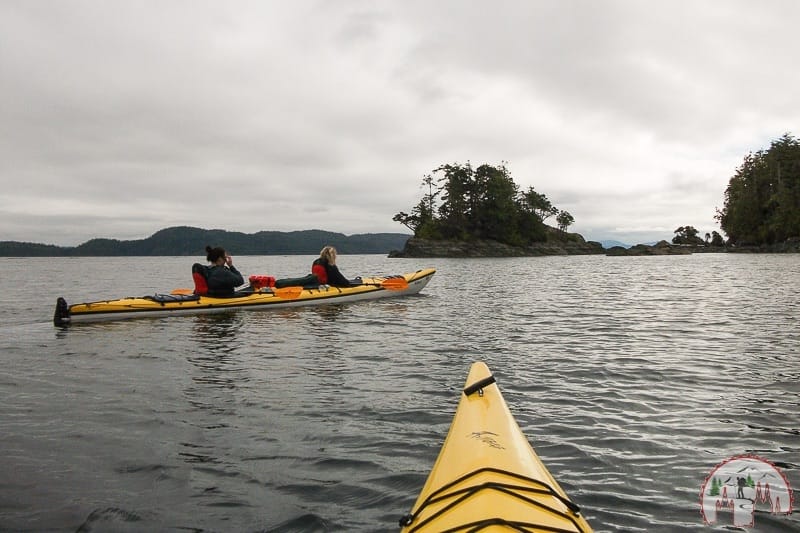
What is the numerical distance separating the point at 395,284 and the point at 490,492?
18.0 metres

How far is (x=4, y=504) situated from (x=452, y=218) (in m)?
98.9

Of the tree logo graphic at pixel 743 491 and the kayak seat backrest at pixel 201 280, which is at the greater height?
the kayak seat backrest at pixel 201 280

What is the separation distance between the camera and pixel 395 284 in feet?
68.7

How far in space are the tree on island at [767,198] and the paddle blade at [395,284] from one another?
7895 cm

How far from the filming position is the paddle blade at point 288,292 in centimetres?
1722

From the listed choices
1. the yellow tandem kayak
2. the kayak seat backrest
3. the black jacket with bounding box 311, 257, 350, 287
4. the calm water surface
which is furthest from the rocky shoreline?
the calm water surface

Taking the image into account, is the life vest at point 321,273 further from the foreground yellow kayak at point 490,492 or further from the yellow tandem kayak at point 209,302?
the foreground yellow kayak at point 490,492

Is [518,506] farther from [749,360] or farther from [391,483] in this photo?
[749,360]

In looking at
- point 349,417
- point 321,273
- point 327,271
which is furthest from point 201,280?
point 349,417

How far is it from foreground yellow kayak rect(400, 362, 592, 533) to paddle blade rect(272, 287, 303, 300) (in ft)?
45.1

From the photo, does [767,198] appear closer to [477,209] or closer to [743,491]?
[477,209]

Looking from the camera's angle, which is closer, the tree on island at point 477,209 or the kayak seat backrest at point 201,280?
the kayak seat backrest at point 201,280

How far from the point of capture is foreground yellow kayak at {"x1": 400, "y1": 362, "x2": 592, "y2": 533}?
2768 mm

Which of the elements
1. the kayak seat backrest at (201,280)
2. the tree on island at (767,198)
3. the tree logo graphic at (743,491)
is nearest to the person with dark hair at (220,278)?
the kayak seat backrest at (201,280)
